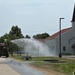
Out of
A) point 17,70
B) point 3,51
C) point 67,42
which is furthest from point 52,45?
point 17,70

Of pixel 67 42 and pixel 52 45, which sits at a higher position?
pixel 67 42

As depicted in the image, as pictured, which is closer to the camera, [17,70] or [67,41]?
[17,70]

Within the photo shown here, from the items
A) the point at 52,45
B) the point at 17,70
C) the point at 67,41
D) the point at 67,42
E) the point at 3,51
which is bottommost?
the point at 17,70

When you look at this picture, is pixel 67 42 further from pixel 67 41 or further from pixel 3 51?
pixel 3 51

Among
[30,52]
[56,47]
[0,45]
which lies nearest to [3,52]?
[0,45]

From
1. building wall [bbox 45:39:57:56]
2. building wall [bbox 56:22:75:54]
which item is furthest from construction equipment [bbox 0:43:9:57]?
building wall [bbox 56:22:75:54]

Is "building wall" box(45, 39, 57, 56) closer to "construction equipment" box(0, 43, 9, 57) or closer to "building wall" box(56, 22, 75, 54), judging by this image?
"building wall" box(56, 22, 75, 54)

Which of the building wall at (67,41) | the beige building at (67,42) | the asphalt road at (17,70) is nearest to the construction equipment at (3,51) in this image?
the beige building at (67,42)

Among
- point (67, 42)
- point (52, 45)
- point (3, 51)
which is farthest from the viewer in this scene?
point (52, 45)

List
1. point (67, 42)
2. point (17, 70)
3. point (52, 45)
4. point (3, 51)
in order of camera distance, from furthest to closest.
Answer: point (52, 45), point (67, 42), point (3, 51), point (17, 70)

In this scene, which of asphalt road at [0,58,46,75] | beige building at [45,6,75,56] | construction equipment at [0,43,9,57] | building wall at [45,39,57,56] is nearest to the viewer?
asphalt road at [0,58,46,75]

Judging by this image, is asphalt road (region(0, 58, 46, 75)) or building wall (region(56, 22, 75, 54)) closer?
asphalt road (region(0, 58, 46, 75))

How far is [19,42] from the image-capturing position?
8044cm

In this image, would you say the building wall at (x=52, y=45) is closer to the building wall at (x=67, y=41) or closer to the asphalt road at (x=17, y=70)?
the building wall at (x=67, y=41)
